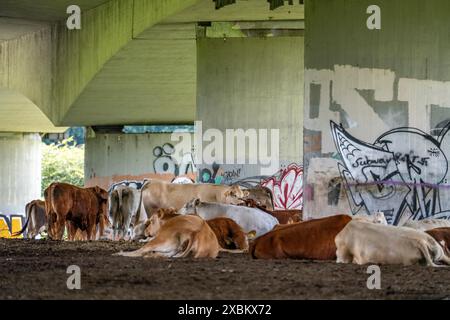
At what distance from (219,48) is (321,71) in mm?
10133

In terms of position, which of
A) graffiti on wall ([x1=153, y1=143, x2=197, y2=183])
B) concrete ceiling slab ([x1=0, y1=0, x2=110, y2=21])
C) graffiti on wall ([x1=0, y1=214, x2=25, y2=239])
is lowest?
graffiti on wall ([x1=0, y1=214, x2=25, y2=239])

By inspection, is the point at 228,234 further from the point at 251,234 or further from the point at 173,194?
the point at 173,194

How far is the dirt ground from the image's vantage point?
40.1 ft

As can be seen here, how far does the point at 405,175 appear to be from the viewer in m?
24.0

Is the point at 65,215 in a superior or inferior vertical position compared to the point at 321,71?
inferior

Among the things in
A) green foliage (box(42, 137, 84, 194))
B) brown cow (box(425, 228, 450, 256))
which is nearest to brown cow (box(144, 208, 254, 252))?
brown cow (box(425, 228, 450, 256))

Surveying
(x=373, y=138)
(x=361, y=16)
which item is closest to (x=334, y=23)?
(x=361, y=16)

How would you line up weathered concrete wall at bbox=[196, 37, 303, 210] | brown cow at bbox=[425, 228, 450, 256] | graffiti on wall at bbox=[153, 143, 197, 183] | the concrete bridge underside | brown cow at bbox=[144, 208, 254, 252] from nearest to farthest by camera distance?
brown cow at bbox=[425, 228, 450, 256] < brown cow at bbox=[144, 208, 254, 252] < the concrete bridge underside < weathered concrete wall at bbox=[196, 37, 303, 210] < graffiti on wall at bbox=[153, 143, 197, 183]

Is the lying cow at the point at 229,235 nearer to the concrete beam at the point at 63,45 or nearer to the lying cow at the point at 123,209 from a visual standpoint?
the lying cow at the point at 123,209

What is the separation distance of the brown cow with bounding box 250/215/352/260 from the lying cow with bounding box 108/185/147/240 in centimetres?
1161

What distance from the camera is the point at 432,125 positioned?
24.1m

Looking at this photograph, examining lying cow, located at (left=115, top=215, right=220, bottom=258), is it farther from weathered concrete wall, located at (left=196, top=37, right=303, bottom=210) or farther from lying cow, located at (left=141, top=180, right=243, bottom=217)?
weathered concrete wall, located at (left=196, top=37, right=303, bottom=210)
